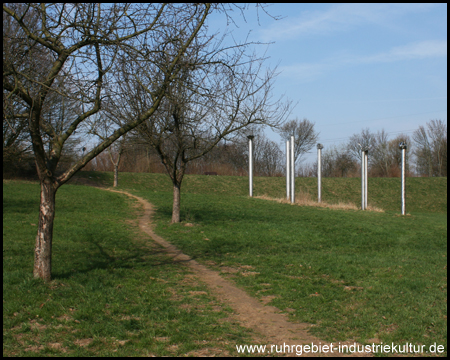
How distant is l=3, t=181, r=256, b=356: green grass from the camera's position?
412 centimetres

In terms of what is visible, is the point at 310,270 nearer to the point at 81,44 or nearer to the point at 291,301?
the point at 291,301

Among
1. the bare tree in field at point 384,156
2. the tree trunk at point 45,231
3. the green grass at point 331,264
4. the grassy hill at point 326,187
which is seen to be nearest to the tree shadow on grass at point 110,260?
the tree trunk at point 45,231

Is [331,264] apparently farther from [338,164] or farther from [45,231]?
[338,164]

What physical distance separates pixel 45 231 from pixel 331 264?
5.86 metres

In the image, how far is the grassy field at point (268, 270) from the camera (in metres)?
4.49

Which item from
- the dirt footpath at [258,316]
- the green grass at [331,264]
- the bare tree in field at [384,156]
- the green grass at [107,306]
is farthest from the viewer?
the bare tree in field at [384,156]

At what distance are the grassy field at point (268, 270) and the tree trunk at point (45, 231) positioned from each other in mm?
253

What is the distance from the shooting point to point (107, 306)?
5.30 m

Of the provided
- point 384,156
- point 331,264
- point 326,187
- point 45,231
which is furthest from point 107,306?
point 384,156

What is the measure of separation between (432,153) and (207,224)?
180ft

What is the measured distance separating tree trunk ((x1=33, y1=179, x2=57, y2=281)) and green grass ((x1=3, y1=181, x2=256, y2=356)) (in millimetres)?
206

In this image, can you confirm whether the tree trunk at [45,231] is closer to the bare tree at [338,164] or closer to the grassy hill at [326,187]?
the grassy hill at [326,187]

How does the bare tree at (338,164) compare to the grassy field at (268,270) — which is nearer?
the grassy field at (268,270)

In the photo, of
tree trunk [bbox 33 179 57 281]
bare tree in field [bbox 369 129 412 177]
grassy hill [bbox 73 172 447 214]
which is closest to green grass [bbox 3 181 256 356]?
tree trunk [bbox 33 179 57 281]
